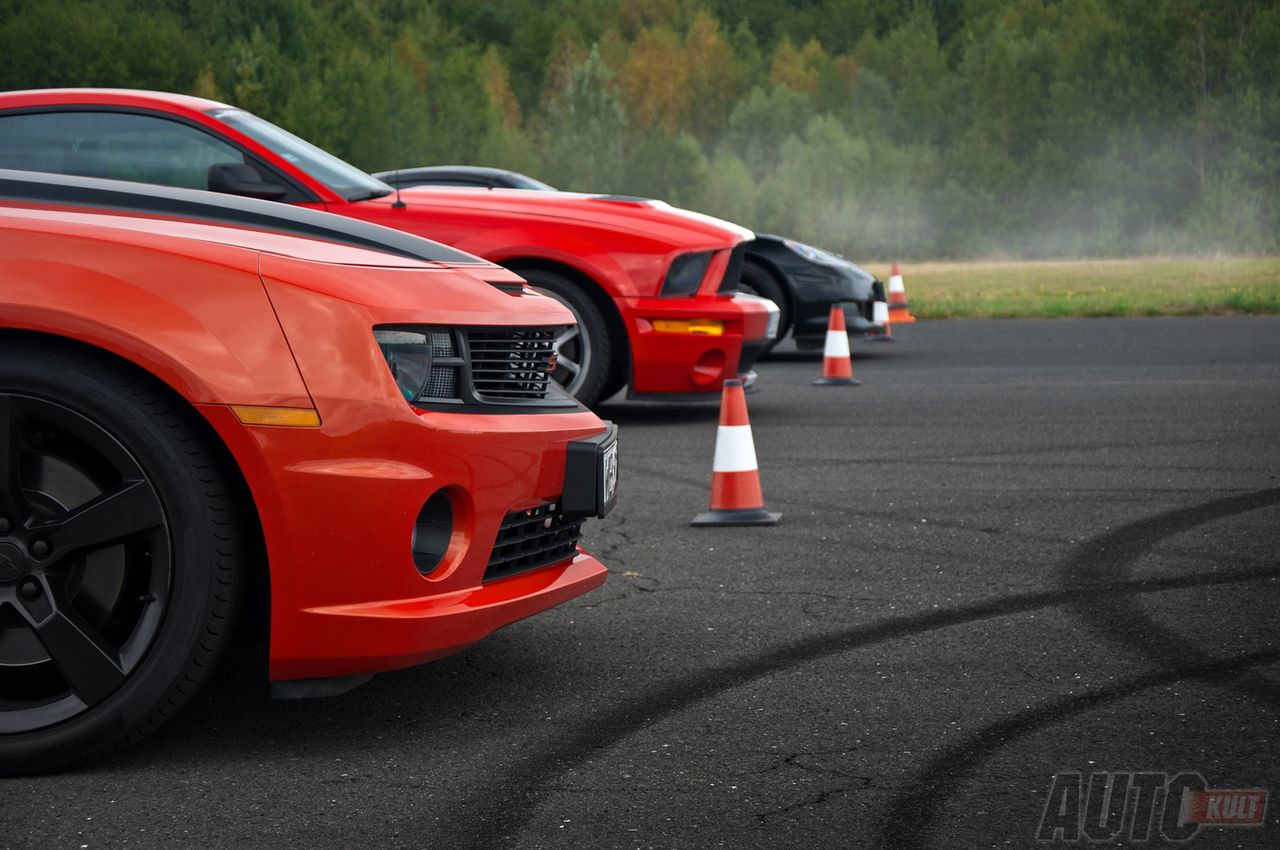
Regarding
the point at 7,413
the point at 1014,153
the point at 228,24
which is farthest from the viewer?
the point at 1014,153

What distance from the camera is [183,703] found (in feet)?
10.8

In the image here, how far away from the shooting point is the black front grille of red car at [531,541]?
3586mm

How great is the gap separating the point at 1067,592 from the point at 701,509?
1.92m

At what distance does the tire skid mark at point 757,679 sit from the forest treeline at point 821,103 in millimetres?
50541

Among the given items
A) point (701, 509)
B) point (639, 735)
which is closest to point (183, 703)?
point (639, 735)

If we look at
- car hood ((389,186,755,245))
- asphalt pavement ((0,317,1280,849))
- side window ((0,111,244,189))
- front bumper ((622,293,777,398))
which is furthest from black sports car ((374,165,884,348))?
asphalt pavement ((0,317,1280,849))

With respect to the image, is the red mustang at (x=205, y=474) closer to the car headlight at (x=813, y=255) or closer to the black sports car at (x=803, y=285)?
the black sports car at (x=803, y=285)

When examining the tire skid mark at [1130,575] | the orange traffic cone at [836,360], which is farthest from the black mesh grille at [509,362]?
the orange traffic cone at [836,360]

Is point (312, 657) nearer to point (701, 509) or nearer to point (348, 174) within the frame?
point (701, 509)

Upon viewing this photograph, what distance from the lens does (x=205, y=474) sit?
3277 millimetres

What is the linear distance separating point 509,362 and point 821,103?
7961 centimetres

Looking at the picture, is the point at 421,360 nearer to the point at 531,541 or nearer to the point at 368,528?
the point at 368,528

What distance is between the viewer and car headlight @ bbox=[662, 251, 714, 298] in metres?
8.33

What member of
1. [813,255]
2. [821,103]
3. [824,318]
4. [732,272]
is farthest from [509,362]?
[821,103]
